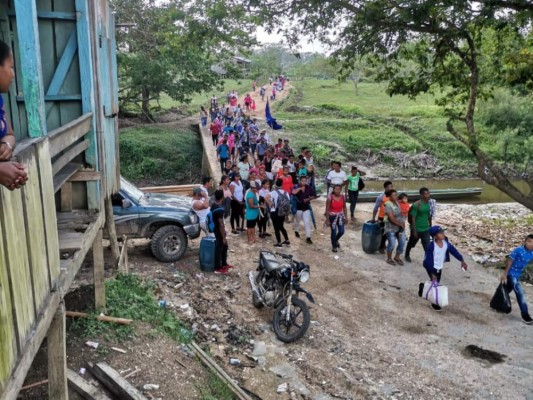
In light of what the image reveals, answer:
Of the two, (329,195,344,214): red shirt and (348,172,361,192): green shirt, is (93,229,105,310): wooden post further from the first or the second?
(348,172,361,192): green shirt

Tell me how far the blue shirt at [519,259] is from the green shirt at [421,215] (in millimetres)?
2364

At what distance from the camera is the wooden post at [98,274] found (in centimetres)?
631

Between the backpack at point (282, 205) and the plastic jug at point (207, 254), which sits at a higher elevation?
the backpack at point (282, 205)

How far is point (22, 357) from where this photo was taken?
8.45 feet

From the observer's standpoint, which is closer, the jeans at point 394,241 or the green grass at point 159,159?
the jeans at point 394,241

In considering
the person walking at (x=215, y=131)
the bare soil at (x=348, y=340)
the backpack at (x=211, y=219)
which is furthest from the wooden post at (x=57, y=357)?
the person walking at (x=215, y=131)

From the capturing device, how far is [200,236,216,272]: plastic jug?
923 cm

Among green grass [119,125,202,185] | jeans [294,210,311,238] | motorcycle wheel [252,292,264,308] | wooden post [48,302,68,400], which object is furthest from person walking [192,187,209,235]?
green grass [119,125,202,185]

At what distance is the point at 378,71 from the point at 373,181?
14.4 m

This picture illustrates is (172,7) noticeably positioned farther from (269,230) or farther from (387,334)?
(387,334)

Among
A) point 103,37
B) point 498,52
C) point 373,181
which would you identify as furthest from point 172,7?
point 373,181

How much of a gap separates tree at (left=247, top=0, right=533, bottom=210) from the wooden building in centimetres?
453

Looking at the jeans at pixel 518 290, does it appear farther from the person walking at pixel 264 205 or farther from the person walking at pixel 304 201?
the person walking at pixel 264 205

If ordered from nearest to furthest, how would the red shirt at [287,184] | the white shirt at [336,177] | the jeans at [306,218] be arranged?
the jeans at [306,218]
the red shirt at [287,184]
the white shirt at [336,177]
